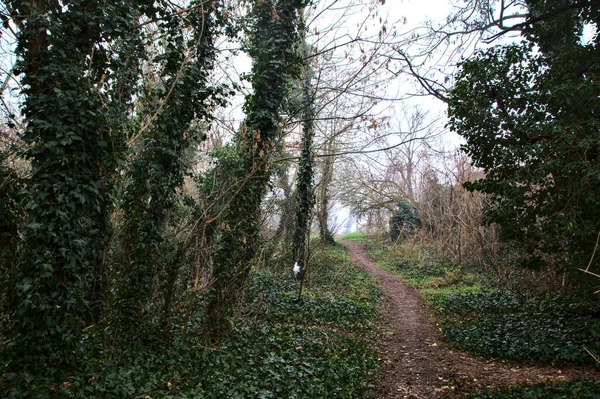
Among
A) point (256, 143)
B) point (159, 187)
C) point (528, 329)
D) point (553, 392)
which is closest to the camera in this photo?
point (553, 392)

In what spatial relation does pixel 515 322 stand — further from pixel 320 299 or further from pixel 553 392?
pixel 320 299

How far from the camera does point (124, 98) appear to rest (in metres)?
6.67

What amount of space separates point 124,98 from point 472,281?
12.2 m

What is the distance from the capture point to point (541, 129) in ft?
21.6

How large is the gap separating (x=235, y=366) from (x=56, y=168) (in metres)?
3.63

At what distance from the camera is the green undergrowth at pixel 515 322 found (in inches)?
268

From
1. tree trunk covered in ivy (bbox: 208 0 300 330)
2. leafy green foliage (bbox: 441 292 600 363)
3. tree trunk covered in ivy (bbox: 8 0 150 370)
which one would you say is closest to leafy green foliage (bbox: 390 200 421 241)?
leafy green foliage (bbox: 441 292 600 363)

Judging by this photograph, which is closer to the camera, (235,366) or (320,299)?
(235,366)

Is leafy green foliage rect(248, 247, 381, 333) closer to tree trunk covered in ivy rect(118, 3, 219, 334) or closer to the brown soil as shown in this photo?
the brown soil

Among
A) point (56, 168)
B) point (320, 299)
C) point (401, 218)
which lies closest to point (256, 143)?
point (56, 168)

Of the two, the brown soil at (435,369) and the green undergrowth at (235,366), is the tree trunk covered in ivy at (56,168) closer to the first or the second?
the green undergrowth at (235,366)

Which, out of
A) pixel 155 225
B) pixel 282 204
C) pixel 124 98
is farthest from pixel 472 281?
pixel 124 98

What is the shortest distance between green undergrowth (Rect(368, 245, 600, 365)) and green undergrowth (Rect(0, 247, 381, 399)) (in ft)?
7.31

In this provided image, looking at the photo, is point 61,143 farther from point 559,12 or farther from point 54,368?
point 559,12
